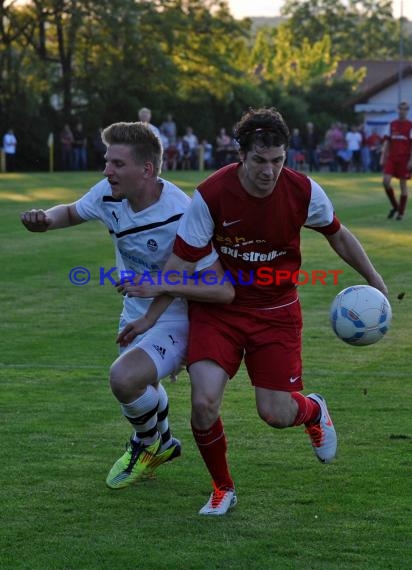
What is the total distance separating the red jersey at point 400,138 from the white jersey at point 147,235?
16.6 meters

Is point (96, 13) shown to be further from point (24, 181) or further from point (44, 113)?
point (24, 181)

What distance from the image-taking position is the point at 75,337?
10.5 metres

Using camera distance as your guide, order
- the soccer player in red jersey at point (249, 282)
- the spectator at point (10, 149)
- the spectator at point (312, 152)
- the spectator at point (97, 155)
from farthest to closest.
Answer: the spectator at point (97, 155), the spectator at point (312, 152), the spectator at point (10, 149), the soccer player in red jersey at point (249, 282)

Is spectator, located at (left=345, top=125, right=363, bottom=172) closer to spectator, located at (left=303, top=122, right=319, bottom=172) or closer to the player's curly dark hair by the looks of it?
spectator, located at (left=303, top=122, right=319, bottom=172)

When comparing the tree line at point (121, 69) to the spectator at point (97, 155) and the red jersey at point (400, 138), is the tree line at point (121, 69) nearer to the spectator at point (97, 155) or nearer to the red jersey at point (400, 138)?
the spectator at point (97, 155)

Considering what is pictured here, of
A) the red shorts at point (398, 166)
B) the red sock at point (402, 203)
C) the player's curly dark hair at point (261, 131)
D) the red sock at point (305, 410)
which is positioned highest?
the player's curly dark hair at point (261, 131)

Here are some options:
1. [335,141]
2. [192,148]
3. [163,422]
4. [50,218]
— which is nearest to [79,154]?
[192,148]

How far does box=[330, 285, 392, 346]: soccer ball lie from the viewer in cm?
631

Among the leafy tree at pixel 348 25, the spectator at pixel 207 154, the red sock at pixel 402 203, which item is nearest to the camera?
the red sock at pixel 402 203

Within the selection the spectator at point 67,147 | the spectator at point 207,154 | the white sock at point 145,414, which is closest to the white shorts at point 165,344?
the white sock at point 145,414

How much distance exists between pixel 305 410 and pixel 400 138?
17033mm

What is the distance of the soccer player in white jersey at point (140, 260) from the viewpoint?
19.4ft

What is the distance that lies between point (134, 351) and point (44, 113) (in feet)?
147

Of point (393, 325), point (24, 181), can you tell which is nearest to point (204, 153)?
point (24, 181)
